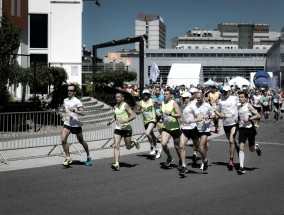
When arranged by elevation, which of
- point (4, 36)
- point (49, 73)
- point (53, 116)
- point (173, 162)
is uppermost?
point (4, 36)

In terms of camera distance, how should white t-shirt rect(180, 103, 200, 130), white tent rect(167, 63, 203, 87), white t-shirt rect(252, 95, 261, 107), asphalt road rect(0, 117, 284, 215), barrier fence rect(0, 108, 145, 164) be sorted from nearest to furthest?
asphalt road rect(0, 117, 284, 215)
white t-shirt rect(180, 103, 200, 130)
barrier fence rect(0, 108, 145, 164)
white t-shirt rect(252, 95, 261, 107)
white tent rect(167, 63, 203, 87)

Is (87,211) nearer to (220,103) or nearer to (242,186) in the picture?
(242,186)

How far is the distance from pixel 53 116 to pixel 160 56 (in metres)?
111

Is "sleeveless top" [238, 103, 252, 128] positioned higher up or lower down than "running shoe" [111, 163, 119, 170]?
higher up

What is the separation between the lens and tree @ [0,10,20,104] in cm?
1536

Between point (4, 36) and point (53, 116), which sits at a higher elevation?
point (4, 36)

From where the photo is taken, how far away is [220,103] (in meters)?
10.3

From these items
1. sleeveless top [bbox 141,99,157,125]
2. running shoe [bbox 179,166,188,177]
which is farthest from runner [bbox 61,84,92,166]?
running shoe [bbox 179,166,188,177]

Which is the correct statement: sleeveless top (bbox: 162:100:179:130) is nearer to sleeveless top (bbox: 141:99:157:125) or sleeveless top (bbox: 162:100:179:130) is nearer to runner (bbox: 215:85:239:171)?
runner (bbox: 215:85:239:171)

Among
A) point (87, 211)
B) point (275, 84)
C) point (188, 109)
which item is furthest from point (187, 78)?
point (87, 211)

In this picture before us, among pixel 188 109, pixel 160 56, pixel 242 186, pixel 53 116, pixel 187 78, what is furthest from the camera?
pixel 160 56

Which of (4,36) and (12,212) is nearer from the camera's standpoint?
(12,212)

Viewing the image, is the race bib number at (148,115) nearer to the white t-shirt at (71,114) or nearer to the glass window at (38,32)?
the white t-shirt at (71,114)

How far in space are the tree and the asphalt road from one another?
5.96 meters
